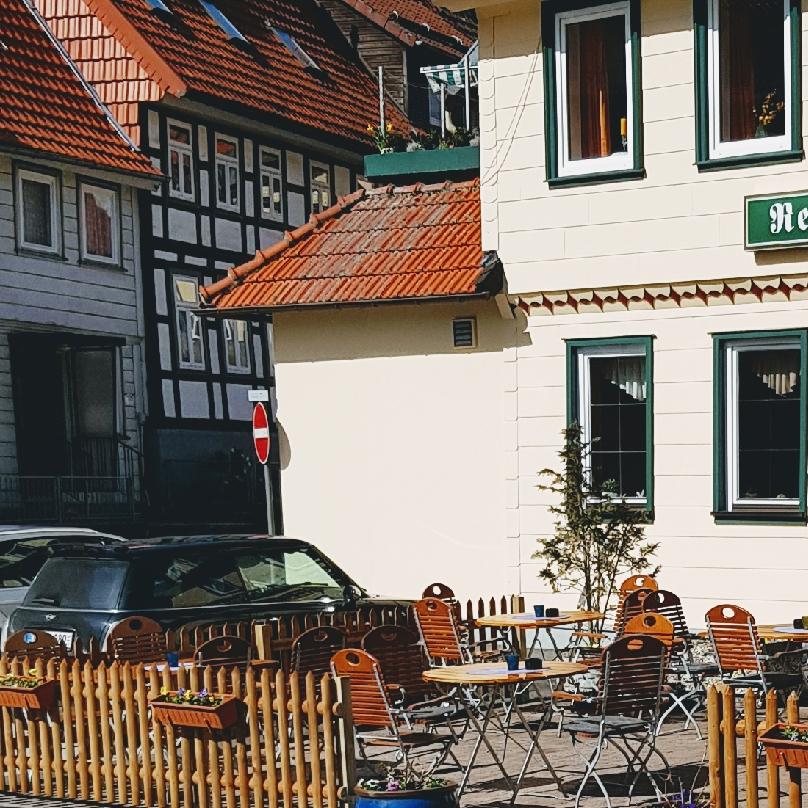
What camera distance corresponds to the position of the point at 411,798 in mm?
8211

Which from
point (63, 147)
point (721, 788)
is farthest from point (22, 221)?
A: point (721, 788)

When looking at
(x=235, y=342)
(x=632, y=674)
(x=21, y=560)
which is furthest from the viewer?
(x=235, y=342)

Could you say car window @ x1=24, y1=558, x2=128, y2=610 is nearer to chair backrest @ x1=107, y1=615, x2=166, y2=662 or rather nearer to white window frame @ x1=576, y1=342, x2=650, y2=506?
chair backrest @ x1=107, y1=615, x2=166, y2=662

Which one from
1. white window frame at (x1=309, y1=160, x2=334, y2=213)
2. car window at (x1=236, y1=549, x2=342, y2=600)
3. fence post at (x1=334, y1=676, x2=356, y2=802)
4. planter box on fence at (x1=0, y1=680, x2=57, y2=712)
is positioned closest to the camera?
fence post at (x1=334, y1=676, x2=356, y2=802)

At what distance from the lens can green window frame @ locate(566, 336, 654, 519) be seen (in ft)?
56.6

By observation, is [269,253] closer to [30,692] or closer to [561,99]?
[561,99]

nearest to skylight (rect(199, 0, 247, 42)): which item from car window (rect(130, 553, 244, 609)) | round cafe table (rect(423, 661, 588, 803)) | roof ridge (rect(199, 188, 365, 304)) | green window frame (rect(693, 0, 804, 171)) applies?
roof ridge (rect(199, 188, 365, 304))

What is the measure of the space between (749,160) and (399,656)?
6897 millimetres

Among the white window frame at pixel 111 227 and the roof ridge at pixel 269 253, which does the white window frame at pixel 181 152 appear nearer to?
the white window frame at pixel 111 227

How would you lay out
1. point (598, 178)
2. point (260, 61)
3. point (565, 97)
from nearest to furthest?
point (598, 178) → point (565, 97) → point (260, 61)

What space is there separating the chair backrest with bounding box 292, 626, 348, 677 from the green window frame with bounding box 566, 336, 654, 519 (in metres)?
5.91

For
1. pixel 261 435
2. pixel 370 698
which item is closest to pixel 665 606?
pixel 370 698

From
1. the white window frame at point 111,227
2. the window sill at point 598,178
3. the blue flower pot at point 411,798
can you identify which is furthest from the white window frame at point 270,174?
the blue flower pot at point 411,798

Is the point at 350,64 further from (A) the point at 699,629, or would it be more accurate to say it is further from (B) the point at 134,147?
(A) the point at 699,629
